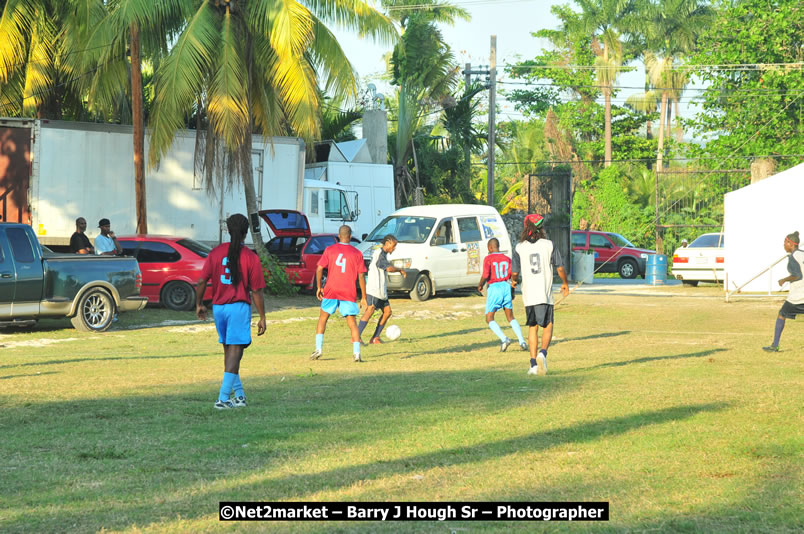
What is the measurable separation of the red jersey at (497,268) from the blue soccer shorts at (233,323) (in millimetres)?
6048

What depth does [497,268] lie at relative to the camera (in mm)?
14453

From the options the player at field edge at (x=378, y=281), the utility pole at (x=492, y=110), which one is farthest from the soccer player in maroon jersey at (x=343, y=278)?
the utility pole at (x=492, y=110)

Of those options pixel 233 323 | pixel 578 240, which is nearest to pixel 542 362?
pixel 233 323

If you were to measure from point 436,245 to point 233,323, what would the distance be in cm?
1477

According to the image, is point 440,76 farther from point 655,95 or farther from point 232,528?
point 232,528

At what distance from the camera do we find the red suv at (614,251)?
122ft

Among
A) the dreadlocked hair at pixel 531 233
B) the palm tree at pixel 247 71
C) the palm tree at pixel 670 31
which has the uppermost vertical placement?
the palm tree at pixel 670 31

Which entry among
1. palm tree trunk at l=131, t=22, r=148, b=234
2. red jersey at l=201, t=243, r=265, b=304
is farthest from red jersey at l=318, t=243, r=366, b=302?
palm tree trunk at l=131, t=22, r=148, b=234

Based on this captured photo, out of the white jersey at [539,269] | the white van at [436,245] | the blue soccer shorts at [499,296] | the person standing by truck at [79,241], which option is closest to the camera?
the white jersey at [539,269]

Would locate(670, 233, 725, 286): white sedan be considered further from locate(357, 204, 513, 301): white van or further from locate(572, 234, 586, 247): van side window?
locate(572, 234, 586, 247): van side window

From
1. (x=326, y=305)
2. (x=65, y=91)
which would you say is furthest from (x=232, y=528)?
(x=65, y=91)

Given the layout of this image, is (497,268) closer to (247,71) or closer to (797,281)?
(797,281)

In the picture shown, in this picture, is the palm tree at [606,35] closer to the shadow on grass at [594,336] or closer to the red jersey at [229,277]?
the shadow on grass at [594,336]

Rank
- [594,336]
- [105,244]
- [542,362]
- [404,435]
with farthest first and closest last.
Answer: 1. [105,244]
2. [594,336]
3. [542,362]
4. [404,435]
